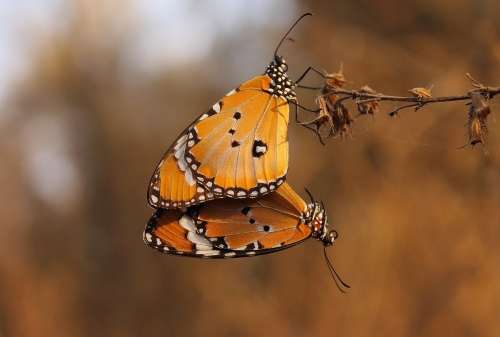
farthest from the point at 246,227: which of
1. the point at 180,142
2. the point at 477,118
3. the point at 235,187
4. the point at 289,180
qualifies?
the point at 289,180

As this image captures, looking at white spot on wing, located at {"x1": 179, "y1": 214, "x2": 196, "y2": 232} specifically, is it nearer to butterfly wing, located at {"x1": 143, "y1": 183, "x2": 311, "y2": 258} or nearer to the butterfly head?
butterfly wing, located at {"x1": 143, "y1": 183, "x2": 311, "y2": 258}

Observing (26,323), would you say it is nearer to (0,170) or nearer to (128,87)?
(0,170)

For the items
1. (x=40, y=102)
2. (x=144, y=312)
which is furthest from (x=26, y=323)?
(x=40, y=102)

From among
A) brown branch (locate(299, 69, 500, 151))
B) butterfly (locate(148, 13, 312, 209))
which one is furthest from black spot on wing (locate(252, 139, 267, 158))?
brown branch (locate(299, 69, 500, 151))

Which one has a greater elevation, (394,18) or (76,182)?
(394,18)

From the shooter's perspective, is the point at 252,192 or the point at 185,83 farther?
the point at 185,83
